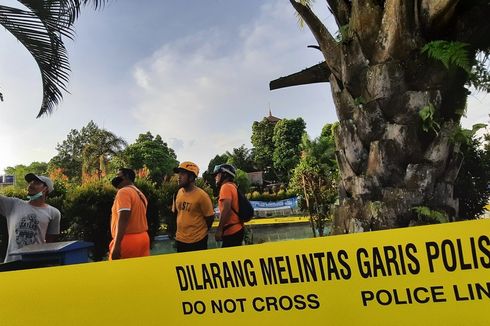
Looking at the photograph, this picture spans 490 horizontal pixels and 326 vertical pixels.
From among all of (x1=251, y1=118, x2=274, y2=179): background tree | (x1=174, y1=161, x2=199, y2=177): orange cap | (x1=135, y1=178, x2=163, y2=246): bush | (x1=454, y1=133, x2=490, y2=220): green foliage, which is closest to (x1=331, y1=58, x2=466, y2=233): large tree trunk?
(x1=251, y1=118, x2=274, y2=179): background tree

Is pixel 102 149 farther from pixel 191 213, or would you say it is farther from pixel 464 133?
pixel 464 133

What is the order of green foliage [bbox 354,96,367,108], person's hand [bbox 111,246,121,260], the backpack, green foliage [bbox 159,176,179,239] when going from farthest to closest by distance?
green foliage [bbox 159,176,179,239]
the backpack
person's hand [bbox 111,246,121,260]
green foliage [bbox 354,96,367,108]

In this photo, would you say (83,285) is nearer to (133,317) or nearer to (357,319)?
(133,317)

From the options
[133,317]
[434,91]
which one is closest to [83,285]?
[133,317]

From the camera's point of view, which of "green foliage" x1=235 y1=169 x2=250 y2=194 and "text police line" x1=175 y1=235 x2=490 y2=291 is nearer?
"text police line" x1=175 y1=235 x2=490 y2=291

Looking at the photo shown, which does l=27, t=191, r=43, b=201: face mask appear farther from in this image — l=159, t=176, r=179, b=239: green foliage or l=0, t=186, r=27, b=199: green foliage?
Answer: l=0, t=186, r=27, b=199: green foliage

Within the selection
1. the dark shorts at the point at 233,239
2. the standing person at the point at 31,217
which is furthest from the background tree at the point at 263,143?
the standing person at the point at 31,217

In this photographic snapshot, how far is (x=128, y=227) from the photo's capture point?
2738mm

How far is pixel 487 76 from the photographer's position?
2162mm

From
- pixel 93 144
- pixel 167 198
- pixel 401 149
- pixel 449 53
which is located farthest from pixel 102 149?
pixel 449 53

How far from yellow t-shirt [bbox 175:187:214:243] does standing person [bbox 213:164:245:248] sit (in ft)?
0.36

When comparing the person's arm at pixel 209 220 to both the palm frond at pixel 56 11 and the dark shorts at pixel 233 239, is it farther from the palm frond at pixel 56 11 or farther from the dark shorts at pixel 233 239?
the palm frond at pixel 56 11

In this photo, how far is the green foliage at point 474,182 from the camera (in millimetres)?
3176

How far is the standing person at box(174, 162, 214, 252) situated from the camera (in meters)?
3.03
